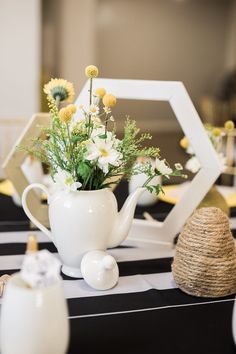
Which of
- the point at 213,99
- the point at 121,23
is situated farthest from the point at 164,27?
Result: the point at 213,99

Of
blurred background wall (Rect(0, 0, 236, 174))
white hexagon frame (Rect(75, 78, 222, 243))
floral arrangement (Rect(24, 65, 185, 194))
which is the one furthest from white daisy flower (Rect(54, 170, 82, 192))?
blurred background wall (Rect(0, 0, 236, 174))

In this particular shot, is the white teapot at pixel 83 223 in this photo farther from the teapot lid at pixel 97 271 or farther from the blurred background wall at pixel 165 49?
the blurred background wall at pixel 165 49

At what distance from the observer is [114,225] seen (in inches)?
40.4

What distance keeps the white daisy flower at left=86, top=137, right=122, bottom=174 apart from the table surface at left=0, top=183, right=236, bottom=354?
25 cm

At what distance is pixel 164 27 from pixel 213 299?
27.5 feet

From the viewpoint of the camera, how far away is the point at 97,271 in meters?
0.96

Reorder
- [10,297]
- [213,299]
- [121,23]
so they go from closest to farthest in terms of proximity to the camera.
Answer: [10,297] → [213,299] → [121,23]

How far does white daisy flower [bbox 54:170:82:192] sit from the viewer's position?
3.12 ft

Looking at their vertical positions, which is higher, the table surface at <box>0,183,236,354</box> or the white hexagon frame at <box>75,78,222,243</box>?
the white hexagon frame at <box>75,78,222,243</box>

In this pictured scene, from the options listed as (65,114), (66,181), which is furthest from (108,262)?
(65,114)

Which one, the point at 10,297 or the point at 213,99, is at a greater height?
the point at 10,297

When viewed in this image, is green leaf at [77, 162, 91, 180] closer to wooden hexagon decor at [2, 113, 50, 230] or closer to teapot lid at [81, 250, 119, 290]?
teapot lid at [81, 250, 119, 290]

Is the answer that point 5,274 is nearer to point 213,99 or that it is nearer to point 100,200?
point 100,200

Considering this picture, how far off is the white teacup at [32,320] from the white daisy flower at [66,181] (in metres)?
0.31
